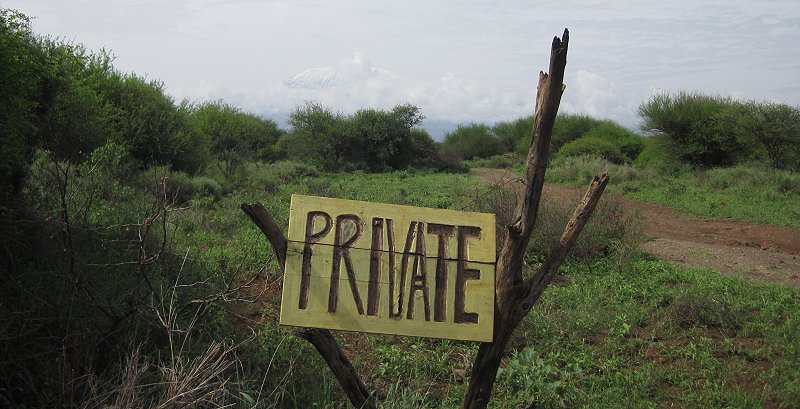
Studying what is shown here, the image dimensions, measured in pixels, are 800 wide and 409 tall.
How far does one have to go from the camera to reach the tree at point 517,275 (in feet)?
10.7

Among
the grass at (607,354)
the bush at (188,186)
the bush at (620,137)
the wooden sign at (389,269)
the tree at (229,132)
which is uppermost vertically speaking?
the bush at (620,137)

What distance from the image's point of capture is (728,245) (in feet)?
34.7

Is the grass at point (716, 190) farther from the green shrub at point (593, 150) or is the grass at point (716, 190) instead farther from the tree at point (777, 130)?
the green shrub at point (593, 150)

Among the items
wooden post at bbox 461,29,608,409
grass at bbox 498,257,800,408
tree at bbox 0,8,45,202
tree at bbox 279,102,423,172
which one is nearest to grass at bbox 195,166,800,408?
grass at bbox 498,257,800,408

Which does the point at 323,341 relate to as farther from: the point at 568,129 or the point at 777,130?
the point at 568,129

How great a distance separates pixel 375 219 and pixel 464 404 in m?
1.02

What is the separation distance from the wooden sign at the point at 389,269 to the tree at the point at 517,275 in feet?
0.31

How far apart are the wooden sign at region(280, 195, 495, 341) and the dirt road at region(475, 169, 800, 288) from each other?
3980mm

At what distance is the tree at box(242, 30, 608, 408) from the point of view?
3256 mm

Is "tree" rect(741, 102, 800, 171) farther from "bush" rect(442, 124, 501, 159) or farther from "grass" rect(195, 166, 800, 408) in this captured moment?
"bush" rect(442, 124, 501, 159)

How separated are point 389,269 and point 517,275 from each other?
2.09 feet

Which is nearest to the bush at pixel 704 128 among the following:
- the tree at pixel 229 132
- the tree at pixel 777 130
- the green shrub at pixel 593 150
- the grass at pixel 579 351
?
the tree at pixel 777 130

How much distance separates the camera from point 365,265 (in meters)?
3.19

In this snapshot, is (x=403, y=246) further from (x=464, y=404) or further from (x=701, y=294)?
(x=701, y=294)
